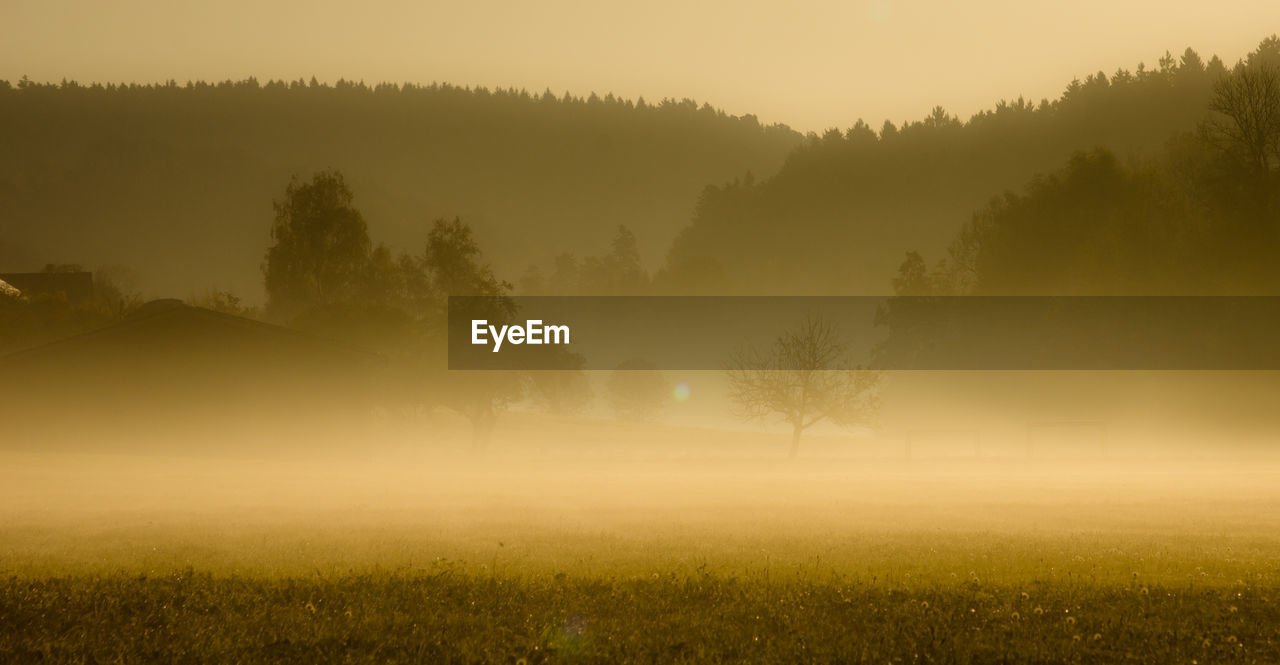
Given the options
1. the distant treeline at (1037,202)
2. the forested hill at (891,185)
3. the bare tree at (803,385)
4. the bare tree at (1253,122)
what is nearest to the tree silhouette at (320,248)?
the bare tree at (803,385)

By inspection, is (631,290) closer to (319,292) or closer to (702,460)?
(319,292)

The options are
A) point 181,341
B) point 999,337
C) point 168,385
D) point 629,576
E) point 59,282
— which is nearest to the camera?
point 629,576

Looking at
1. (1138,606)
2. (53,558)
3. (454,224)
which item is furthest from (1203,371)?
(53,558)

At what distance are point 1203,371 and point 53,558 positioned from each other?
6144 cm

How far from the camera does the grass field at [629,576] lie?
1140 cm

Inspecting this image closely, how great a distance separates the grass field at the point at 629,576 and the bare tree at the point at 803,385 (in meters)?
33.7

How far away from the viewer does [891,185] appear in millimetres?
175625

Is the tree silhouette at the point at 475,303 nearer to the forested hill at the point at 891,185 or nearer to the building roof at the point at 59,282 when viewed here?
the building roof at the point at 59,282

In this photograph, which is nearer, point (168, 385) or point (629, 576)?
point (629, 576)

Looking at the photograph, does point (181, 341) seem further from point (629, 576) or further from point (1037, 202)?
point (1037, 202)

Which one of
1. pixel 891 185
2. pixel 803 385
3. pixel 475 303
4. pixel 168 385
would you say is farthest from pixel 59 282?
pixel 891 185

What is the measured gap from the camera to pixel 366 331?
6712 centimetres

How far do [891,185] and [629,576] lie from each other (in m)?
168

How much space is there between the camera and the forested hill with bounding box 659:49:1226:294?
477ft
